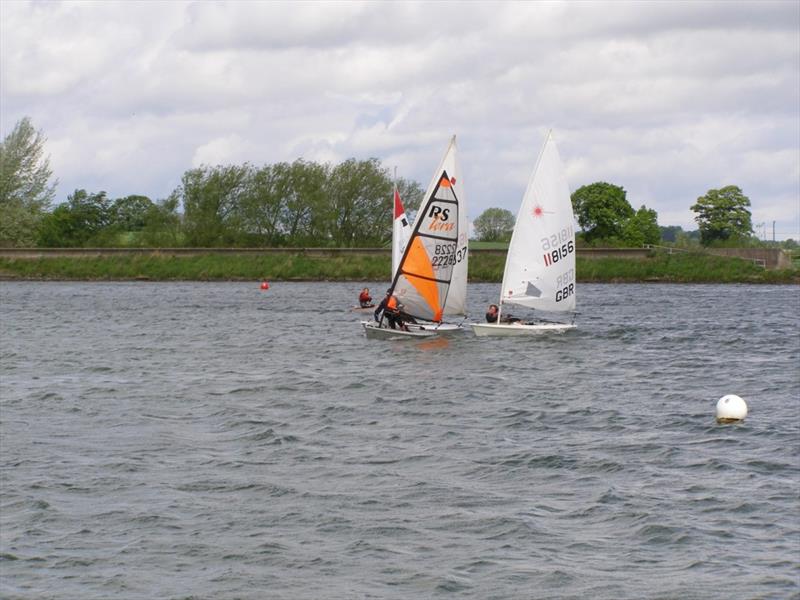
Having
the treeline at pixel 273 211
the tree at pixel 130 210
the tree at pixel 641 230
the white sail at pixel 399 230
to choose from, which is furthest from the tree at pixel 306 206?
the white sail at pixel 399 230

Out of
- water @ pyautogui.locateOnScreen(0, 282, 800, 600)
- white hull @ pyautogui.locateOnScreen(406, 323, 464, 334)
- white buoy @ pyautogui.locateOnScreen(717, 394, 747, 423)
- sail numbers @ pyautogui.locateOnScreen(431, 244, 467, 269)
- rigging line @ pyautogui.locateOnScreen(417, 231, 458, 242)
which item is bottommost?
water @ pyautogui.locateOnScreen(0, 282, 800, 600)

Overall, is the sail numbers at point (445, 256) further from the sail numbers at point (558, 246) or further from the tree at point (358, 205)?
the tree at point (358, 205)

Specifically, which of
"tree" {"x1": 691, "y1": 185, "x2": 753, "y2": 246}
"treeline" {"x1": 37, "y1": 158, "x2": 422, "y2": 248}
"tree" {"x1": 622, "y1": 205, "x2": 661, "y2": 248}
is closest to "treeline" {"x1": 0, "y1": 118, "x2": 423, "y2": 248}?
"treeline" {"x1": 37, "y1": 158, "x2": 422, "y2": 248}

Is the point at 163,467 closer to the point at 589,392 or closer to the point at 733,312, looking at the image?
the point at 589,392

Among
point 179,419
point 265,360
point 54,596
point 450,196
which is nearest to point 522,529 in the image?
point 54,596

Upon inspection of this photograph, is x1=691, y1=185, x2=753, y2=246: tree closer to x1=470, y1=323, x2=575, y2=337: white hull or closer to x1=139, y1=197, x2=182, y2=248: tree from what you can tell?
x1=139, y1=197, x2=182, y2=248: tree

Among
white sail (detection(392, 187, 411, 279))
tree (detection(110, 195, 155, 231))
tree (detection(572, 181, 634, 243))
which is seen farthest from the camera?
tree (detection(110, 195, 155, 231))

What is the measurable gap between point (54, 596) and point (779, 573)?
8.66 m

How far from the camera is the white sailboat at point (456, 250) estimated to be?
43.8 meters

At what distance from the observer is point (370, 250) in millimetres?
107312

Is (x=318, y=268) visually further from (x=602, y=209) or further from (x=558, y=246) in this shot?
(x=558, y=246)

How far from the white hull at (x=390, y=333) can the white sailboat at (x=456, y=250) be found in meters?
0.40

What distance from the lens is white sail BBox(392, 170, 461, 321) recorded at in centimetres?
4394

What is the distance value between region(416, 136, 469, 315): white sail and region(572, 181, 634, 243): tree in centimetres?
9669
